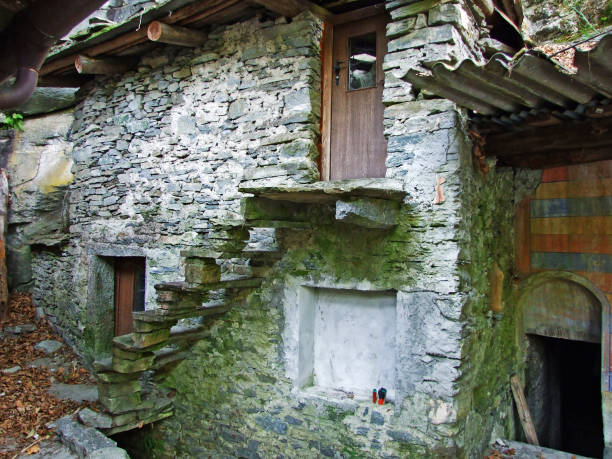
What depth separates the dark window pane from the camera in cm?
467

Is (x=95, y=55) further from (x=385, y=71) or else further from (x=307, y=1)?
(x=385, y=71)

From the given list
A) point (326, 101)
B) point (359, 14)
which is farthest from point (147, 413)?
point (359, 14)

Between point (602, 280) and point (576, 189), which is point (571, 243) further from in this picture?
point (576, 189)

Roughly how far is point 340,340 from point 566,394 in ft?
16.2

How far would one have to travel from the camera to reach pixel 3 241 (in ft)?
25.4

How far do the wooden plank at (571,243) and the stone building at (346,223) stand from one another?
0.02 metres

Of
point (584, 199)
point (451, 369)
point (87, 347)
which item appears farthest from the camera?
point (87, 347)

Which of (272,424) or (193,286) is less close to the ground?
(193,286)

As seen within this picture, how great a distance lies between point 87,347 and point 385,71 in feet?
18.3

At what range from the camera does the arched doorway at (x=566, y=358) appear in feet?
16.3

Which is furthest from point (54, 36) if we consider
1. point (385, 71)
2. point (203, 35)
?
point (203, 35)

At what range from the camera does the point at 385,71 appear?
4.30 metres

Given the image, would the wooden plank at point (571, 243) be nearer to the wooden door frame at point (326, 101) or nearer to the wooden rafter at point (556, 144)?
the wooden rafter at point (556, 144)

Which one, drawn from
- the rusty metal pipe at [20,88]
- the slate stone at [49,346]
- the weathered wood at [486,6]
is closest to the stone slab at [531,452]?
the weathered wood at [486,6]
